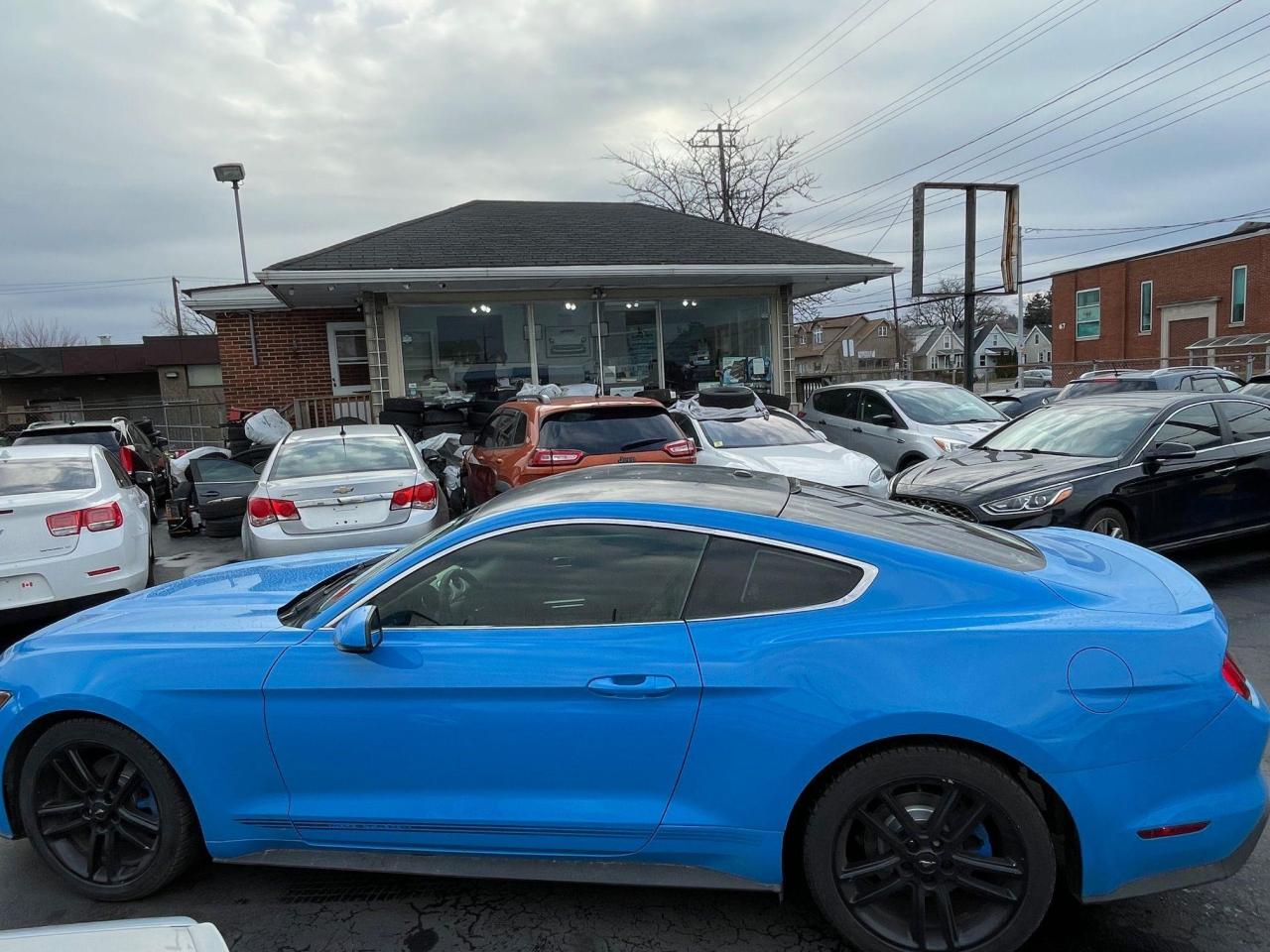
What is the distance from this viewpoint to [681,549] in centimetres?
274

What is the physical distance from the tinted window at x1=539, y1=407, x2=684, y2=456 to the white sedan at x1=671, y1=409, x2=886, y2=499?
2.06 feet

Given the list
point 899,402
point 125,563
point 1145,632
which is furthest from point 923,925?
point 899,402

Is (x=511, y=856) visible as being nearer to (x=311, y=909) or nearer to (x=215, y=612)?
(x=311, y=909)

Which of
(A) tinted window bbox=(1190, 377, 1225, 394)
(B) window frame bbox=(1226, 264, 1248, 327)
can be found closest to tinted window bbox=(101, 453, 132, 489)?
(A) tinted window bbox=(1190, 377, 1225, 394)

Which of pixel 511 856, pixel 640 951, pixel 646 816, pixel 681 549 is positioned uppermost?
pixel 681 549

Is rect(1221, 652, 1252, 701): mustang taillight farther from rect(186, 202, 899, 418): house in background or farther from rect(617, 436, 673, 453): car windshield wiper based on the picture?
rect(186, 202, 899, 418): house in background

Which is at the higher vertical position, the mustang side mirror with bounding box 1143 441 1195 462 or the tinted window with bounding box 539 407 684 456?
the tinted window with bounding box 539 407 684 456

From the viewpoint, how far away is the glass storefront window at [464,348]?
14.2 meters

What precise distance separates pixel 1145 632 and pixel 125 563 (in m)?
6.08

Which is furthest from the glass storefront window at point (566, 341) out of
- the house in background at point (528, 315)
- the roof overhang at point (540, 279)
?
the roof overhang at point (540, 279)

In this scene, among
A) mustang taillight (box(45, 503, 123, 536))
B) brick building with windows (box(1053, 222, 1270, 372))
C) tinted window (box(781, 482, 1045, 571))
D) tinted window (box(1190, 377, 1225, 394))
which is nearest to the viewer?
tinted window (box(781, 482, 1045, 571))

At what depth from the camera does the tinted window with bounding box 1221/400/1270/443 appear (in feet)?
23.6

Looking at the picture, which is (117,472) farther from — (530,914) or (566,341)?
(566,341)

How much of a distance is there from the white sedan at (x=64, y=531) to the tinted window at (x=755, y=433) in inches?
224
